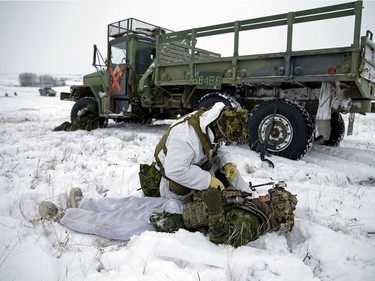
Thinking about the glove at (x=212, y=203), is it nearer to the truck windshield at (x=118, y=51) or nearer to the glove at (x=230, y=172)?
the glove at (x=230, y=172)

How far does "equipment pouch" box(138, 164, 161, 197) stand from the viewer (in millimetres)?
3068

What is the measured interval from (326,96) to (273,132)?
1.00 meters

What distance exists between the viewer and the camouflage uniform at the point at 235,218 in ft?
7.07

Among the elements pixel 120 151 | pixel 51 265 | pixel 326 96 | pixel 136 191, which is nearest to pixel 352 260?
pixel 51 265

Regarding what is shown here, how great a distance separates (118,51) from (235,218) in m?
7.13

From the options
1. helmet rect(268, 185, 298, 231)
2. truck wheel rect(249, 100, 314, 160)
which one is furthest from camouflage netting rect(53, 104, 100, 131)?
helmet rect(268, 185, 298, 231)

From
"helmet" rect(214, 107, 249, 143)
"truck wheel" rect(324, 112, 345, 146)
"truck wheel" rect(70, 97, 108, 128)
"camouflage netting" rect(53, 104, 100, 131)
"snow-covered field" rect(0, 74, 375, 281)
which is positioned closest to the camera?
"snow-covered field" rect(0, 74, 375, 281)

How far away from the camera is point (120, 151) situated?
5207mm

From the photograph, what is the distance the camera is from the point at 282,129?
4930mm

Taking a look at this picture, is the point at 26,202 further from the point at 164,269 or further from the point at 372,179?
the point at 372,179

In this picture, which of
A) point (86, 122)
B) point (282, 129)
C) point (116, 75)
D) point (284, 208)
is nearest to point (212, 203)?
point (284, 208)

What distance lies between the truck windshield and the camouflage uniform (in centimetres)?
653

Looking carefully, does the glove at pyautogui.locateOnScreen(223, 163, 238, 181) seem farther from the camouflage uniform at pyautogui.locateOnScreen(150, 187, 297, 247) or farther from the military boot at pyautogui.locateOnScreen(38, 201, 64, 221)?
the military boot at pyautogui.locateOnScreen(38, 201, 64, 221)

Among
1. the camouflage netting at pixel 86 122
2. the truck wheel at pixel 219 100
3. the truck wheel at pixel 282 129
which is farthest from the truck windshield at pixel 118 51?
the truck wheel at pixel 282 129
